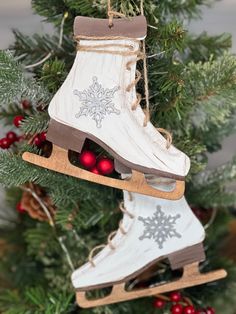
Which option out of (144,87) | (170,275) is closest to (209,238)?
(170,275)

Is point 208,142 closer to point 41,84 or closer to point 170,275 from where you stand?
point 170,275

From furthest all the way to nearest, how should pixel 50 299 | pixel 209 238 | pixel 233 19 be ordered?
pixel 233 19
pixel 209 238
pixel 50 299

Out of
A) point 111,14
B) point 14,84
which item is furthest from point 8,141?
point 111,14

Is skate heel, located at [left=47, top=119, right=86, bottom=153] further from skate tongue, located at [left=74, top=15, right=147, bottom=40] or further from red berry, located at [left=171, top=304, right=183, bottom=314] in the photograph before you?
red berry, located at [left=171, top=304, right=183, bottom=314]

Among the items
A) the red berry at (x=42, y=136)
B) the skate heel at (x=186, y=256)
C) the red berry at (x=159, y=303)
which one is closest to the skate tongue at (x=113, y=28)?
the red berry at (x=42, y=136)

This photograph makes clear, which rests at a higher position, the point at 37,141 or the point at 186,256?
the point at 37,141

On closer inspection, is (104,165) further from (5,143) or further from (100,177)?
(5,143)
